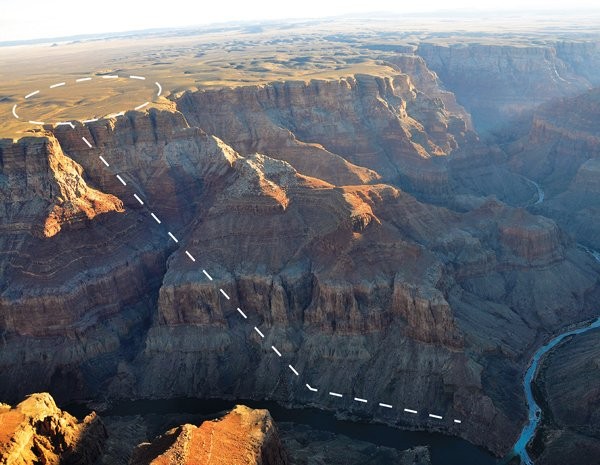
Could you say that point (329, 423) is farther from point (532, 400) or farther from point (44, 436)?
point (44, 436)

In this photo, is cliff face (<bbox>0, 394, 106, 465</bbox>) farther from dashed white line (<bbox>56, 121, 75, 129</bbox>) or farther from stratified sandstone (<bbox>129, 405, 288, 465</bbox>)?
dashed white line (<bbox>56, 121, 75, 129</bbox>)

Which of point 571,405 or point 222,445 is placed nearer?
point 222,445

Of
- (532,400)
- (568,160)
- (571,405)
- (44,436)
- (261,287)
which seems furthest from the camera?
(568,160)

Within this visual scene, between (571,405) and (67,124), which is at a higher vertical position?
(67,124)

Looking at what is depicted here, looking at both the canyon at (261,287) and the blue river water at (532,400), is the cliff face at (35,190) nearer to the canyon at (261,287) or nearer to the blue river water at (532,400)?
the canyon at (261,287)

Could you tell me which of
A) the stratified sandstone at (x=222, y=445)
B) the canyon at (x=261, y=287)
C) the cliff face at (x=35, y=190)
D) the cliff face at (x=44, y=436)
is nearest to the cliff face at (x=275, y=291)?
the canyon at (x=261, y=287)

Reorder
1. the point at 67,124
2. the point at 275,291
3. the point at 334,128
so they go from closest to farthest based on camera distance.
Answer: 1. the point at 275,291
2. the point at 67,124
3. the point at 334,128

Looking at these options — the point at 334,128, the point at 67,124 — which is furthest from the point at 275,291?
the point at 334,128
